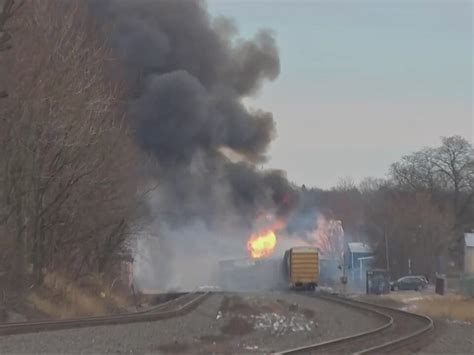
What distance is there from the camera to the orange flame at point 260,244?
147ft

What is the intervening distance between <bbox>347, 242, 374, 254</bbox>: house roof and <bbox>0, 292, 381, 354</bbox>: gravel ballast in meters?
47.7

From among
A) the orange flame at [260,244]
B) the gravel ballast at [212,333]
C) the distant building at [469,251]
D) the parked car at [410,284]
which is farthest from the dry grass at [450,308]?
the distant building at [469,251]

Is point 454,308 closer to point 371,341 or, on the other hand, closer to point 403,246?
point 371,341

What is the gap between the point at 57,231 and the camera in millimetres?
25625

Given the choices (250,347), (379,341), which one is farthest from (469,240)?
(250,347)

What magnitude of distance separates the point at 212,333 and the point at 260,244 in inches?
1156

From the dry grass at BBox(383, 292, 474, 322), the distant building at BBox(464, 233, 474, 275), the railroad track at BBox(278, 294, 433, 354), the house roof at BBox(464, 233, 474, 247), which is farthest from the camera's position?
the house roof at BBox(464, 233, 474, 247)

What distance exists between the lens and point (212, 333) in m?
15.7

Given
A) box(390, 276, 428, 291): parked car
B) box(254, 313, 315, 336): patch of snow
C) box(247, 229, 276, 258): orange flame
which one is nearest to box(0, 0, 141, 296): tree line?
box(254, 313, 315, 336): patch of snow

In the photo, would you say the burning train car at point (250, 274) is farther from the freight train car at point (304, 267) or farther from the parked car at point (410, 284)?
the parked car at point (410, 284)

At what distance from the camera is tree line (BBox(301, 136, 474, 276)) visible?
6316cm

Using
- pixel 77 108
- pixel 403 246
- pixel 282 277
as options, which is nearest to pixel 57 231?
pixel 77 108

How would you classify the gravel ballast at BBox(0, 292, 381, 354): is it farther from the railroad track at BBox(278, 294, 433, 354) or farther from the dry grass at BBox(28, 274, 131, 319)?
the dry grass at BBox(28, 274, 131, 319)

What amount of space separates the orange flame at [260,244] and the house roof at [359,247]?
2570 centimetres
